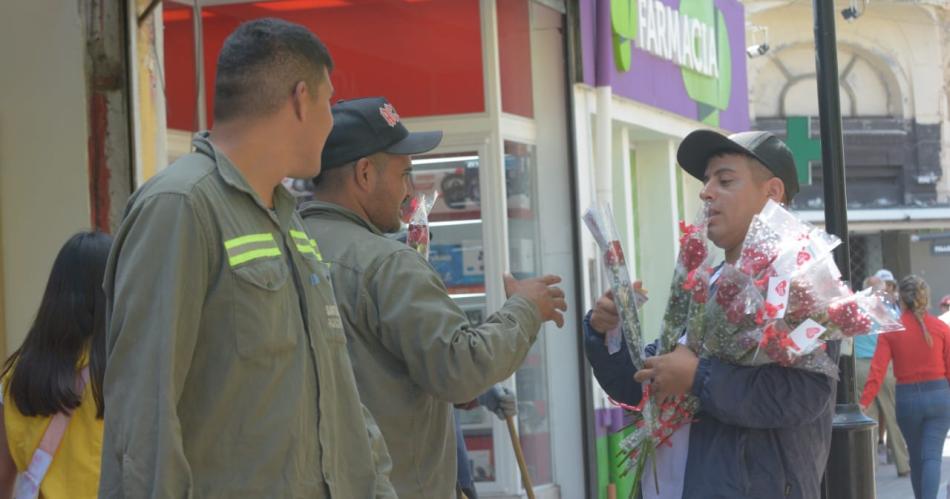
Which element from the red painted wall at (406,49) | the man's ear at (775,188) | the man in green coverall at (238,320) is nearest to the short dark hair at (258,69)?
the man in green coverall at (238,320)

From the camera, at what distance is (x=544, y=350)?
1051cm

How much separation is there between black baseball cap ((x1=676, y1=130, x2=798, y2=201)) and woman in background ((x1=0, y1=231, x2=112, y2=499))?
186 cm

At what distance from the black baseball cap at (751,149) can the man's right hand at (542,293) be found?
0.76 metres

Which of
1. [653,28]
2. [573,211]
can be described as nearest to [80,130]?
[573,211]

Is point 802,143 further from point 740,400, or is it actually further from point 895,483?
point 740,400

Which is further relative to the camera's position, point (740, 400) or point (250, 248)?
point (740, 400)

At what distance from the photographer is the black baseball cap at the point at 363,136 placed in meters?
4.04

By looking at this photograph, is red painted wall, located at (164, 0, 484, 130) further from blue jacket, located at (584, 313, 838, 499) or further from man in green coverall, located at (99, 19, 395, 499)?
man in green coverall, located at (99, 19, 395, 499)

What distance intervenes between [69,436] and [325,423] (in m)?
1.72

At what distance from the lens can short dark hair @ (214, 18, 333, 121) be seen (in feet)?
9.55

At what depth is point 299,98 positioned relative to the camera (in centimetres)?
296

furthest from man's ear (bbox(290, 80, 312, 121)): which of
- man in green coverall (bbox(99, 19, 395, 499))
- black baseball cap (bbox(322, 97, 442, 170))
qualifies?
black baseball cap (bbox(322, 97, 442, 170))

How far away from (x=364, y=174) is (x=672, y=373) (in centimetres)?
105

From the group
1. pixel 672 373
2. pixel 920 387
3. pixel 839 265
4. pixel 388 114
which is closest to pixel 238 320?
pixel 388 114
